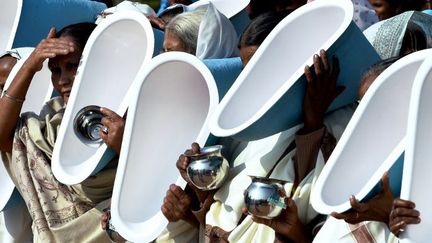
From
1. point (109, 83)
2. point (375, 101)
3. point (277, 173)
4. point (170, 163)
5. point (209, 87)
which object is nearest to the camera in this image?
point (375, 101)

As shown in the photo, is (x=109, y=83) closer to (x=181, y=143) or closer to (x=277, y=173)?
(x=181, y=143)

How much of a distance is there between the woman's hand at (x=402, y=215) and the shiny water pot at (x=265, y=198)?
38 centimetres

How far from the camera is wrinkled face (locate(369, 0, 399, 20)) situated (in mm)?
3672

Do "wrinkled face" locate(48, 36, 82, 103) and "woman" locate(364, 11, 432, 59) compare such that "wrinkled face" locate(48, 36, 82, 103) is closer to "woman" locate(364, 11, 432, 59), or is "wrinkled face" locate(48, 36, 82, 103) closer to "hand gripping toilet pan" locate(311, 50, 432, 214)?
"woman" locate(364, 11, 432, 59)

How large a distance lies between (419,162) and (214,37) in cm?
114

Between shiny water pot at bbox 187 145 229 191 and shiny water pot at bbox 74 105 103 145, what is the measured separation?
53cm

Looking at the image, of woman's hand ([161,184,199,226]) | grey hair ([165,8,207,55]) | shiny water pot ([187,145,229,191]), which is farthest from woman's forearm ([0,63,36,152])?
shiny water pot ([187,145,229,191])

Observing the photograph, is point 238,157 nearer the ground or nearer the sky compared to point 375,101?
nearer the ground

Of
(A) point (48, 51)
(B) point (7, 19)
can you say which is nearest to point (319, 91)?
(A) point (48, 51)

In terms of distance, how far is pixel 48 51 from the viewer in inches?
138

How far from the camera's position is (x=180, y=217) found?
308cm

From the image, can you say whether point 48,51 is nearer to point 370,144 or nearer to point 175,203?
point 175,203

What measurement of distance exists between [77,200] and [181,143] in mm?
533

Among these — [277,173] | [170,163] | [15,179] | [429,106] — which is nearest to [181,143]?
[170,163]
